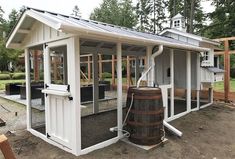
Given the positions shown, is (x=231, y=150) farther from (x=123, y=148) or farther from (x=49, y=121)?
(x=49, y=121)

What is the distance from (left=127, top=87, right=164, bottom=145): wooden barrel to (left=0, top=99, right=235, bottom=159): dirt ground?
0.77 feet

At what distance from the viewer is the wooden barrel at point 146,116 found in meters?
4.04

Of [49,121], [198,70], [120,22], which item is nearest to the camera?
[49,121]

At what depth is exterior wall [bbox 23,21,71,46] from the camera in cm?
396

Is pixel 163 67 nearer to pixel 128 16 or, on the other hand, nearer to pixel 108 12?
pixel 128 16

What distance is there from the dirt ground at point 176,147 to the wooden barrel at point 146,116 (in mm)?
234

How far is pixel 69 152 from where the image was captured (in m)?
3.83

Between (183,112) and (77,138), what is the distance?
162 inches

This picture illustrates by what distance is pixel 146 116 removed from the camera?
4.02m

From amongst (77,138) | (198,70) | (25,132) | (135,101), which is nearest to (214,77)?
(198,70)

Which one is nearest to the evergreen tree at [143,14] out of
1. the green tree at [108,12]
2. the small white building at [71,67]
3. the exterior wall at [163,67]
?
the green tree at [108,12]

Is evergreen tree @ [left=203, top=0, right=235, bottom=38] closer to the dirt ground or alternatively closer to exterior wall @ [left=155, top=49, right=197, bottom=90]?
exterior wall @ [left=155, top=49, right=197, bottom=90]

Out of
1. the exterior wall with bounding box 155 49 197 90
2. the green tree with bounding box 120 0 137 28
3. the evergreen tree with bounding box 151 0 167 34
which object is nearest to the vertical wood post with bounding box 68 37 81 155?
the exterior wall with bounding box 155 49 197 90

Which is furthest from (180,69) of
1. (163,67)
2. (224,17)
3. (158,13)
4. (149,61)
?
(158,13)
